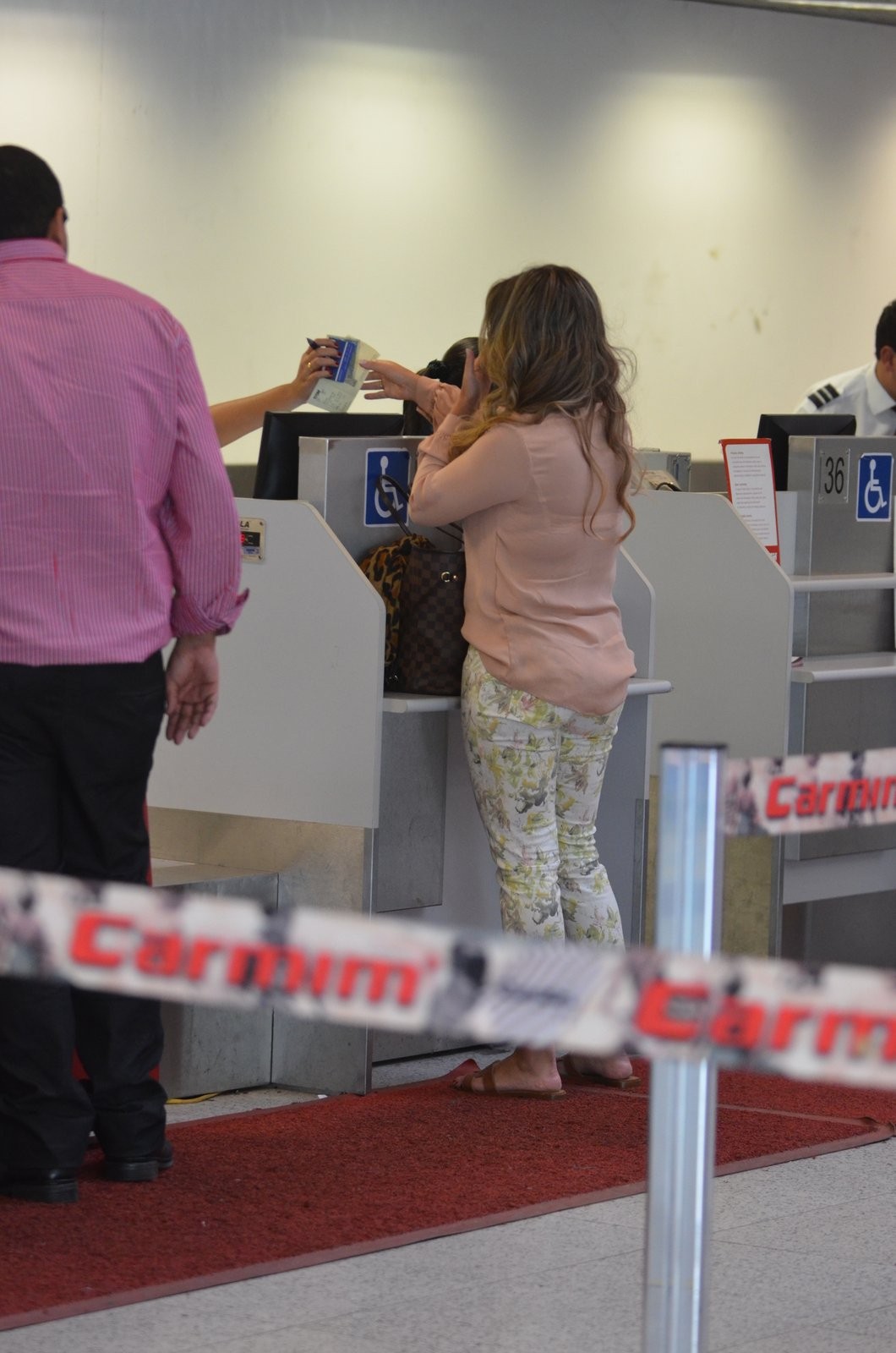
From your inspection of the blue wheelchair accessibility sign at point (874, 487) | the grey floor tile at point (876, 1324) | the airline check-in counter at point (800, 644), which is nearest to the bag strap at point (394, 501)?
the airline check-in counter at point (800, 644)

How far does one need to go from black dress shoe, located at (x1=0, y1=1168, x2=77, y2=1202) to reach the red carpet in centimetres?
2

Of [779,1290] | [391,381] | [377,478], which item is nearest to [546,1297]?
[779,1290]

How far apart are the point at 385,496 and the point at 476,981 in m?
2.36

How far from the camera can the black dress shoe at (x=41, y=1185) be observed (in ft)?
9.55

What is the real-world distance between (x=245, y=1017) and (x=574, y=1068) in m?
0.61

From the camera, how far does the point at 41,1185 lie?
291cm

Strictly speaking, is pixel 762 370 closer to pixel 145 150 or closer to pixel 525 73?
pixel 525 73

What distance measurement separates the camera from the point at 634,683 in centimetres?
397

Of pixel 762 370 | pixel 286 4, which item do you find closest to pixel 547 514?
pixel 286 4

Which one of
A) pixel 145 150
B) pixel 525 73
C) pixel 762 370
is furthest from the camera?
pixel 762 370

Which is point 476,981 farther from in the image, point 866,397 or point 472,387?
point 866,397

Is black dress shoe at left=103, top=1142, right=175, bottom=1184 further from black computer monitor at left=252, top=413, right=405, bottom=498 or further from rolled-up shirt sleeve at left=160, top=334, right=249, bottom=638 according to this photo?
black computer monitor at left=252, top=413, right=405, bottom=498

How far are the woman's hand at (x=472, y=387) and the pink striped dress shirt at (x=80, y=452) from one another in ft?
2.85

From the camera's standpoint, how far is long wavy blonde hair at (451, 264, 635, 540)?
11.4 ft
